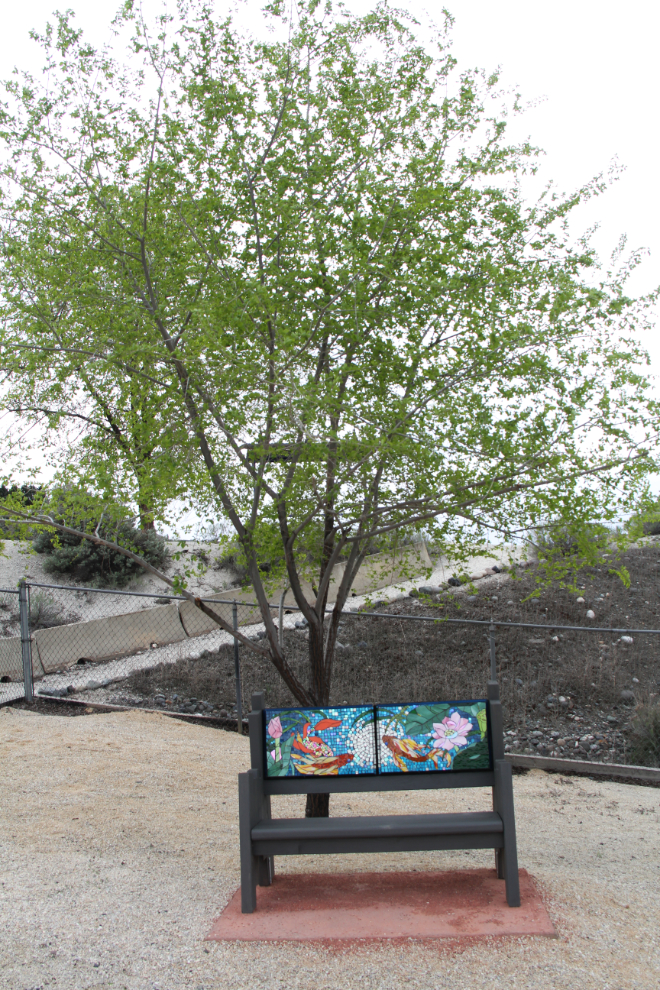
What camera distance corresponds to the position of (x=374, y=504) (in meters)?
5.00

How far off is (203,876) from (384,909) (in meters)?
1.24

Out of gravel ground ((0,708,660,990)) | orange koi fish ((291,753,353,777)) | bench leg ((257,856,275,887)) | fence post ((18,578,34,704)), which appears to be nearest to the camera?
gravel ground ((0,708,660,990))

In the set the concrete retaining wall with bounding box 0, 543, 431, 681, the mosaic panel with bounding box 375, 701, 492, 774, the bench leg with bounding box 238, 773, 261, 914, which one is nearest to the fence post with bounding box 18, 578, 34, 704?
the concrete retaining wall with bounding box 0, 543, 431, 681

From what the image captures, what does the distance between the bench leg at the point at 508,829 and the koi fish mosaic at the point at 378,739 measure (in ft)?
0.87

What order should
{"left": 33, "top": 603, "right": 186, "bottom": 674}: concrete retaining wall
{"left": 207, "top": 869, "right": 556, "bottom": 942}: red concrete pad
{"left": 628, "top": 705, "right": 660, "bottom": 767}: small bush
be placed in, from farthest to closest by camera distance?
1. {"left": 33, "top": 603, "right": 186, "bottom": 674}: concrete retaining wall
2. {"left": 628, "top": 705, "right": 660, "bottom": 767}: small bush
3. {"left": 207, "top": 869, "right": 556, "bottom": 942}: red concrete pad

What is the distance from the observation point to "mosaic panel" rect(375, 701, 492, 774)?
438 cm

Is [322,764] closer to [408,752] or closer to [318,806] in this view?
[408,752]

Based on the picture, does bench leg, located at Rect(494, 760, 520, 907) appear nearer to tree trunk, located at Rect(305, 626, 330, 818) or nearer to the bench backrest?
the bench backrest

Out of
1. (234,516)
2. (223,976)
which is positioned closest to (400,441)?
(234,516)

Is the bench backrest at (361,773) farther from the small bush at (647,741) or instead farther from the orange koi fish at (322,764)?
the small bush at (647,741)

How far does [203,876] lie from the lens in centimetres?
455

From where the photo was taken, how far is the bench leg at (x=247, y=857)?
3945 mm

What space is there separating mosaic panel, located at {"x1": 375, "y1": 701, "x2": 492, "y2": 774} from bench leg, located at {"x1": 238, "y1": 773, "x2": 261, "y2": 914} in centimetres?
83

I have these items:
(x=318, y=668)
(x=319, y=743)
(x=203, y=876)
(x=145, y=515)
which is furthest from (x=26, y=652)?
(x=319, y=743)
